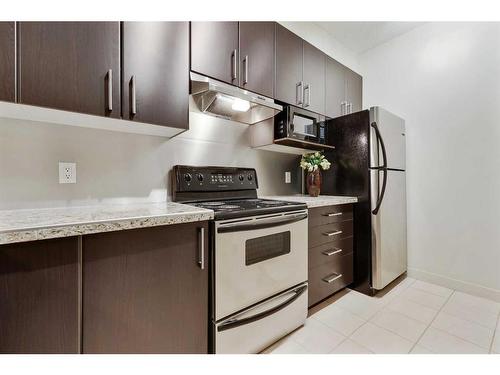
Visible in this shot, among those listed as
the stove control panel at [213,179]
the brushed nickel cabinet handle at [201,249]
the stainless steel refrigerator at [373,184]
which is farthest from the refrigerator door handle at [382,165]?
the brushed nickel cabinet handle at [201,249]

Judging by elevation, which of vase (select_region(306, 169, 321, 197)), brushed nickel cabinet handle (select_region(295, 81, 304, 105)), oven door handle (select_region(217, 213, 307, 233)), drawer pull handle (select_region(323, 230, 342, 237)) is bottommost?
drawer pull handle (select_region(323, 230, 342, 237))

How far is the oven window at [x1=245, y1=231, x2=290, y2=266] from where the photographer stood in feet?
4.25

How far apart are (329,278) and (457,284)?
4.31 feet

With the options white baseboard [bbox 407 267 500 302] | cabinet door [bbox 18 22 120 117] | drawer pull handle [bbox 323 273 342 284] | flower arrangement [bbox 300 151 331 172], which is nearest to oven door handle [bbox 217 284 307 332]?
drawer pull handle [bbox 323 273 342 284]

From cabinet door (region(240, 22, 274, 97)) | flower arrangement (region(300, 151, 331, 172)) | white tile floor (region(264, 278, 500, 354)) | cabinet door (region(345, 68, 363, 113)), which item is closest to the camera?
white tile floor (region(264, 278, 500, 354))

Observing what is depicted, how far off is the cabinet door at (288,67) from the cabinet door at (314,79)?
88 mm

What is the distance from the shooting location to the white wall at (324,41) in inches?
94.2

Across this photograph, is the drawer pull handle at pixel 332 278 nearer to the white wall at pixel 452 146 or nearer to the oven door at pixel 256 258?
the oven door at pixel 256 258

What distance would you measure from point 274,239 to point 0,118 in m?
1.54

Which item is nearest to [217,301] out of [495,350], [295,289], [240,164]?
[295,289]

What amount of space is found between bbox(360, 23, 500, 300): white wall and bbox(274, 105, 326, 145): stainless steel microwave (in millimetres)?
1048

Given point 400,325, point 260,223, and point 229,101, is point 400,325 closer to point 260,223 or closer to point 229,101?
point 260,223

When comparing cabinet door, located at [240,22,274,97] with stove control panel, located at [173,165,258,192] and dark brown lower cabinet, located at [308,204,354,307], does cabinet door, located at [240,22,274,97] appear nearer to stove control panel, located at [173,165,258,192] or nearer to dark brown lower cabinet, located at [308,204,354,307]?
stove control panel, located at [173,165,258,192]
